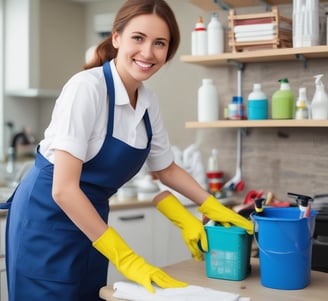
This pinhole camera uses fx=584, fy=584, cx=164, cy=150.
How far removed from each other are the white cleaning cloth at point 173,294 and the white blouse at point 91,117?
1.16 feet

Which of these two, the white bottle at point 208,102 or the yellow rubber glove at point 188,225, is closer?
the yellow rubber glove at point 188,225

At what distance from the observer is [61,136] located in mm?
1496

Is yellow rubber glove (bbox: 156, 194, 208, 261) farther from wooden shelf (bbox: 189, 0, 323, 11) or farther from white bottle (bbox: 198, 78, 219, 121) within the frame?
wooden shelf (bbox: 189, 0, 323, 11)

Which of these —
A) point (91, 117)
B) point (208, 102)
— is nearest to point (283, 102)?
point (208, 102)

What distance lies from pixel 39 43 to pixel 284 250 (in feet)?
8.77

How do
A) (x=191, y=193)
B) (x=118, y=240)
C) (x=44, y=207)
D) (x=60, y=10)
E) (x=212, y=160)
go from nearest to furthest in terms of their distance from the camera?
(x=118, y=240), (x=44, y=207), (x=191, y=193), (x=212, y=160), (x=60, y=10)

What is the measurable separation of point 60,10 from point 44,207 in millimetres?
2482

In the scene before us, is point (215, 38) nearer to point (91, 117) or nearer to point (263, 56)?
point (263, 56)

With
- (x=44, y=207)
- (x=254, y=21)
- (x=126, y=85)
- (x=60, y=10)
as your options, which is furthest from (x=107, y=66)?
(x=60, y=10)

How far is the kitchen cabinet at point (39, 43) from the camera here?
12.1 ft

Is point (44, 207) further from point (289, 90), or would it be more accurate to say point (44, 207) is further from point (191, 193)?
point (289, 90)

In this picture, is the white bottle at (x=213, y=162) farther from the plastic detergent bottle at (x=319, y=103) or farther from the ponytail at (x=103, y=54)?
the ponytail at (x=103, y=54)

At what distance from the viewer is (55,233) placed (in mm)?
1662

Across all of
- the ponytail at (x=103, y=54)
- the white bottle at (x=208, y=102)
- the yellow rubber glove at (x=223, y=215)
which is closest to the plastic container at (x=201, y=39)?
the white bottle at (x=208, y=102)
